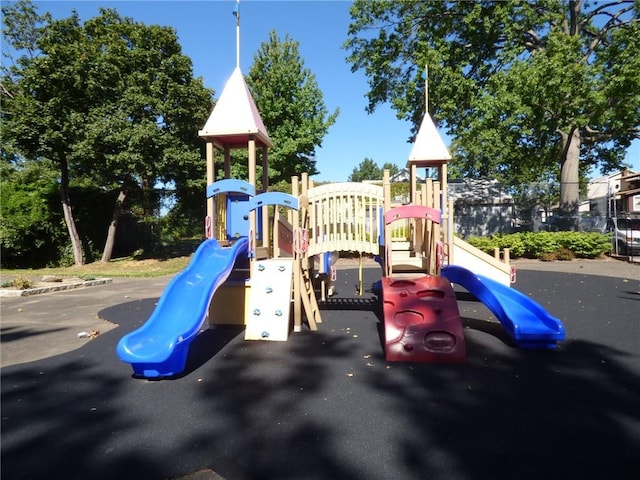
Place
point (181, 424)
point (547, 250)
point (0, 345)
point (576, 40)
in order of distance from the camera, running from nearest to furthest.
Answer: point (181, 424)
point (0, 345)
point (576, 40)
point (547, 250)

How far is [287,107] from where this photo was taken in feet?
82.8

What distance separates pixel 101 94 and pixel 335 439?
19.3m

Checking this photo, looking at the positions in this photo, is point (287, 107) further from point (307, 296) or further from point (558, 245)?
point (307, 296)

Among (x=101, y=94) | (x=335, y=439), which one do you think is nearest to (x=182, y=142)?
(x=101, y=94)

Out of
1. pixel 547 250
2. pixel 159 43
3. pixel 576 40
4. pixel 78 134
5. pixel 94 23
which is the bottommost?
pixel 547 250

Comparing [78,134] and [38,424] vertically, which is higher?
[78,134]

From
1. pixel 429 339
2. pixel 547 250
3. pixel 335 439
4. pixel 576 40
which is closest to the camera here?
pixel 335 439

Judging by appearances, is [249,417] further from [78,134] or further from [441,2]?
[441,2]

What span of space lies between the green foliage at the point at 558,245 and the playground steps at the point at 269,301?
12992mm

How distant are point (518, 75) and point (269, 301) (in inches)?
598

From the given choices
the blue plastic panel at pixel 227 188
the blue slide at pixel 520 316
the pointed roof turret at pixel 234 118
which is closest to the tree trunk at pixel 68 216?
the pointed roof turret at pixel 234 118

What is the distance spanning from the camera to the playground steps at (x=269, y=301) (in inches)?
239

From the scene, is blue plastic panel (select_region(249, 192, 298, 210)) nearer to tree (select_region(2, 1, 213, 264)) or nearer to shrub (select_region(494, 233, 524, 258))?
tree (select_region(2, 1, 213, 264))

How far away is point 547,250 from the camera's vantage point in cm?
1711
